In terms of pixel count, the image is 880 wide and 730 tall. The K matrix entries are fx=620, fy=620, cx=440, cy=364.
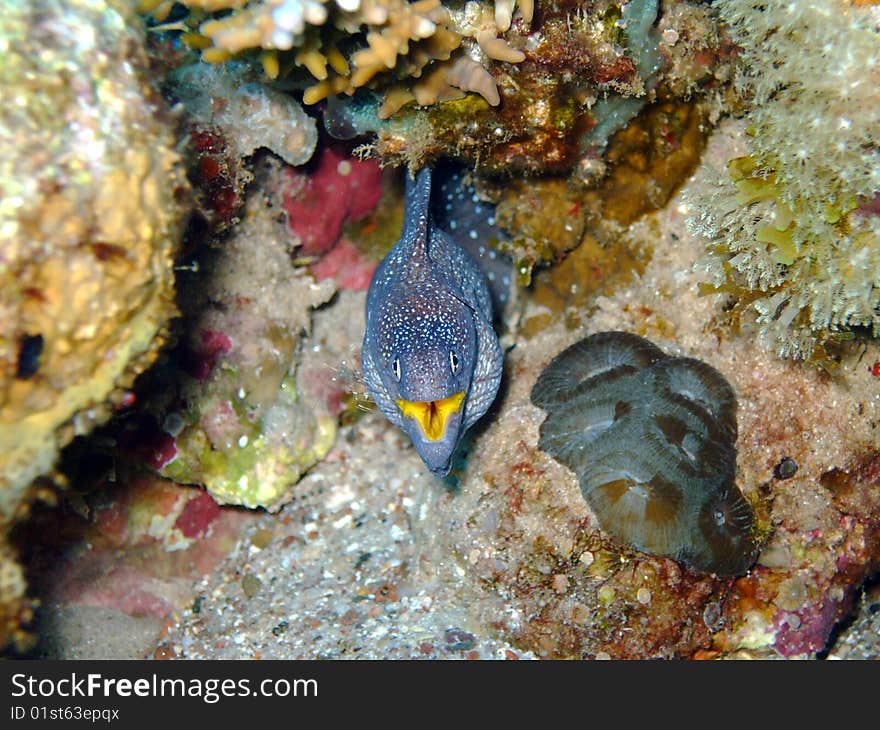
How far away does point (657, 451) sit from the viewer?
3262mm

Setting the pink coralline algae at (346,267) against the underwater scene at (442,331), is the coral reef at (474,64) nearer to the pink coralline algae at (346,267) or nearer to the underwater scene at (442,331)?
the underwater scene at (442,331)

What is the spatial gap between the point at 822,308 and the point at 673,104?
164cm

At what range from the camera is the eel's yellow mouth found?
3121 millimetres

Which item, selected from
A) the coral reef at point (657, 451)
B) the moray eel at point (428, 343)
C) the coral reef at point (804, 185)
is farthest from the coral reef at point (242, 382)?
the coral reef at point (804, 185)

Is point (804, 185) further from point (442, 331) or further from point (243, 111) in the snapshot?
point (243, 111)

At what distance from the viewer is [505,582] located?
358cm

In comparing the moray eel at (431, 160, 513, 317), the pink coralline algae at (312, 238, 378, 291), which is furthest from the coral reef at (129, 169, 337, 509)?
the moray eel at (431, 160, 513, 317)

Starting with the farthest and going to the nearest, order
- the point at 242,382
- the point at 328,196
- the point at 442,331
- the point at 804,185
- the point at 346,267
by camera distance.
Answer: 1. the point at 346,267
2. the point at 328,196
3. the point at 242,382
4. the point at 442,331
5. the point at 804,185

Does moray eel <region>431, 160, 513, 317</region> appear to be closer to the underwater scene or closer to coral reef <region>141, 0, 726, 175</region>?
the underwater scene

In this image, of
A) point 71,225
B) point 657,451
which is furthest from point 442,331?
point 71,225

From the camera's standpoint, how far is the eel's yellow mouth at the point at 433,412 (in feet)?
10.2

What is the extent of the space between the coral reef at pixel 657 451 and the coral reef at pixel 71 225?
7.58 ft

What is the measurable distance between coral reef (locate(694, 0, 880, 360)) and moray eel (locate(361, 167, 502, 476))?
4.68 feet

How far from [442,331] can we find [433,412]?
0.42 metres
